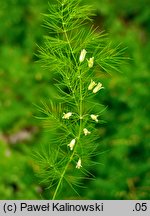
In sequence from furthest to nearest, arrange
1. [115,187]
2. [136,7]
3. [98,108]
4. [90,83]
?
[136,7] → [98,108] → [115,187] → [90,83]

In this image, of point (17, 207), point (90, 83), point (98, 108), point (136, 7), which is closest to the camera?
point (90, 83)

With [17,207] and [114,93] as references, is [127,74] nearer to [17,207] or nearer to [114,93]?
[114,93]

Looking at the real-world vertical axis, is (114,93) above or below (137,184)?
above

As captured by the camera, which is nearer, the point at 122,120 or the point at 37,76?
the point at 122,120

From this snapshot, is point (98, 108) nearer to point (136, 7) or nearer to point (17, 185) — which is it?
point (17, 185)

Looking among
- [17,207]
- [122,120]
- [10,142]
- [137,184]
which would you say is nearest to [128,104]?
[122,120]

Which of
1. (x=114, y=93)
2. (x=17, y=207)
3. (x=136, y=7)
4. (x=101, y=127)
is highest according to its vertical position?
(x=136, y=7)

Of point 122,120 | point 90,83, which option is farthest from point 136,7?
point 90,83
